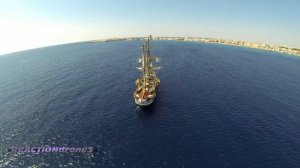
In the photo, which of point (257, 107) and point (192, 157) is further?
point (257, 107)

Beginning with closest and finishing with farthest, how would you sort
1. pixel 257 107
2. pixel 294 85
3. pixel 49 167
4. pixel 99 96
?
pixel 49 167
pixel 257 107
pixel 99 96
pixel 294 85

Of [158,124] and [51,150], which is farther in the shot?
[158,124]

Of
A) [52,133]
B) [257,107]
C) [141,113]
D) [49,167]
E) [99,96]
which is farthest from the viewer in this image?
[99,96]

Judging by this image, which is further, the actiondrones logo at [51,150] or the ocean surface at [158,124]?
the actiondrones logo at [51,150]

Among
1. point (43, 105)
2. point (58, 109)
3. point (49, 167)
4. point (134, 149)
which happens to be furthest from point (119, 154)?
point (43, 105)

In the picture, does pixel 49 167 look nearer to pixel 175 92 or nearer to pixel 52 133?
pixel 52 133

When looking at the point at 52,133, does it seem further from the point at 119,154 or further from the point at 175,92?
the point at 175,92

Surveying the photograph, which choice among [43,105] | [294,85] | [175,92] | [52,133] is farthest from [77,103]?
[294,85]

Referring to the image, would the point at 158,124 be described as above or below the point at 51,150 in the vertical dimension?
above

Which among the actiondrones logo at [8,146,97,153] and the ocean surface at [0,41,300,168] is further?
the actiondrones logo at [8,146,97,153]
